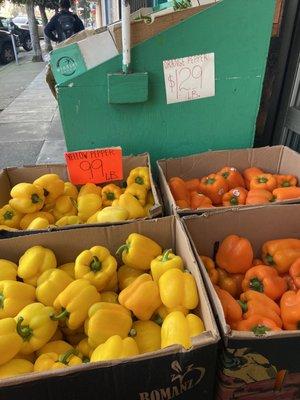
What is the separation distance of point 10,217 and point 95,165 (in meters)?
0.64

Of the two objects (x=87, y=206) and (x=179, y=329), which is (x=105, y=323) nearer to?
(x=179, y=329)

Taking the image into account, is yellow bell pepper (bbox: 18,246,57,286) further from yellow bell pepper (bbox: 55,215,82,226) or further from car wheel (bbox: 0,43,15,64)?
car wheel (bbox: 0,43,15,64)

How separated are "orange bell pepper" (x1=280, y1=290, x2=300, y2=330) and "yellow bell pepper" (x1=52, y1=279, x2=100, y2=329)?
85cm

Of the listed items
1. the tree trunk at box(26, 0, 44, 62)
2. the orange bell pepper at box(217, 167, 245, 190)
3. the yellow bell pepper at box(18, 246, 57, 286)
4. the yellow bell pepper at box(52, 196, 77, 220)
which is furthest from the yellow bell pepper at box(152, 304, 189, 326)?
the tree trunk at box(26, 0, 44, 62)

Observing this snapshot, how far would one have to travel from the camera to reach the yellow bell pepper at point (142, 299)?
144 centimetres

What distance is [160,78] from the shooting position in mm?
2301

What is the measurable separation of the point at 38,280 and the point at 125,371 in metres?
0.69

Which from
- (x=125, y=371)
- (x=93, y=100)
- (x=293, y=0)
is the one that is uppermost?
(x=293, y=0)

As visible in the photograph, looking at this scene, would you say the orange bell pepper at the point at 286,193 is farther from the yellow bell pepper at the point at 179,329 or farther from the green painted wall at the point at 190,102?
the yellow bell pepper at the point at 179,329

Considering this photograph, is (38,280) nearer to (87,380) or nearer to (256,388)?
(87,380)

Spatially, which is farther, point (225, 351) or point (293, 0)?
point (293, 0)

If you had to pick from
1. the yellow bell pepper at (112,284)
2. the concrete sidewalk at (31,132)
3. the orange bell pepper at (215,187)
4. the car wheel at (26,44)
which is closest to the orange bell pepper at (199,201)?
the orange bell pepper at (215,187)

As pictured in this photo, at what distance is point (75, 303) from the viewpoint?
4.59 feet

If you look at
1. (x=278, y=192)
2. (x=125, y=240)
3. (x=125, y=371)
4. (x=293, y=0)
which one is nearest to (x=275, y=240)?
(x=278, y=192)
